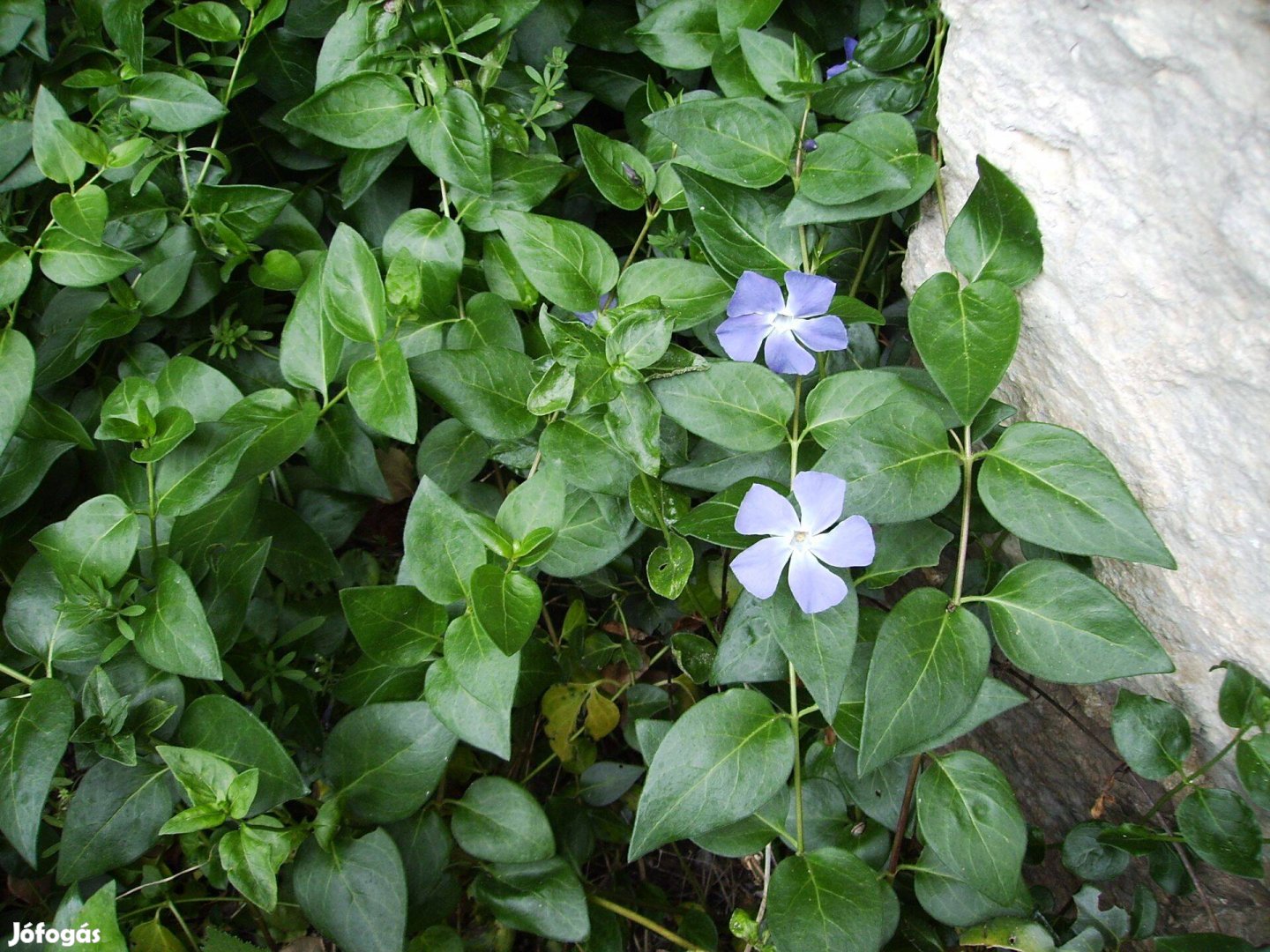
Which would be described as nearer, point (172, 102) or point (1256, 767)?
point (1256, 767)

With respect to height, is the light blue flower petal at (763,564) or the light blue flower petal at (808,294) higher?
the light blue flower petal at (808,294)

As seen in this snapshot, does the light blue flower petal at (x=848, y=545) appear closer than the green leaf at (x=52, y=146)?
Yes

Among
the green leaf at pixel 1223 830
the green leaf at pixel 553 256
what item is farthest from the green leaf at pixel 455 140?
the green leaf at pixel 1223 830

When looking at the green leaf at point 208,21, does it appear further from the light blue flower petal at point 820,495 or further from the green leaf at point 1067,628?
the green leaf at point 1067,628

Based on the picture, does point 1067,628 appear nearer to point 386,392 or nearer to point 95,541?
point 386,392

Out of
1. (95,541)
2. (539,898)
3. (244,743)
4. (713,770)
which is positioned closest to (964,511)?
(713,770)

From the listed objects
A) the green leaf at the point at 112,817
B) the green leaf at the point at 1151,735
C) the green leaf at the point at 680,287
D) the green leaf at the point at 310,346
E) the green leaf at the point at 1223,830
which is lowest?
the green leaf at the point at 112,817

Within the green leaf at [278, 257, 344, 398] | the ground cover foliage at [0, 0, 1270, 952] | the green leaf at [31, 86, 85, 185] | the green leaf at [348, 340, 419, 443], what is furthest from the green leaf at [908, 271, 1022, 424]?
the green leaf at [31, 86, 85, 185]
